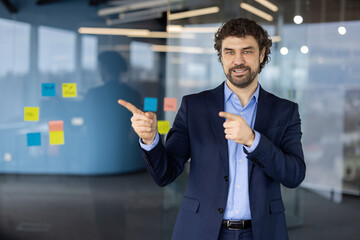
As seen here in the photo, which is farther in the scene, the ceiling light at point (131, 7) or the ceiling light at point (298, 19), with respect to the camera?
the ceiling light at point (131, 7)

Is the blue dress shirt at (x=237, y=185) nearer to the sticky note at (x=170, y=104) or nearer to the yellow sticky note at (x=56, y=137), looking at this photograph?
the sticky note at (x=170, y=104)

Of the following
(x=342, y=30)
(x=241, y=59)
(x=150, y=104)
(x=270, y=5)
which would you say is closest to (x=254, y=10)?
(x=270, y=5)

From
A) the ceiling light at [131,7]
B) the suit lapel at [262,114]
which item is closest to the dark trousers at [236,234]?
the suit lapel at [262,114]

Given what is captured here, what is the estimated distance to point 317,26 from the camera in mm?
3672

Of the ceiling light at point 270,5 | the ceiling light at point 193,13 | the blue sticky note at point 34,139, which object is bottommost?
the blue sticky note at point 34,139

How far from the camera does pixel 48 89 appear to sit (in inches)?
143

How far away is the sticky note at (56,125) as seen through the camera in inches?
144

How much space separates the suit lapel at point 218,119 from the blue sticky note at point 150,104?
192 centimetres

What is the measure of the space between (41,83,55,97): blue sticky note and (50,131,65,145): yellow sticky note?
338 mm

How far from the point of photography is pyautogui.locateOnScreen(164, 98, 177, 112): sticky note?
3.48 m

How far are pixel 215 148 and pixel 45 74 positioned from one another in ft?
8.23

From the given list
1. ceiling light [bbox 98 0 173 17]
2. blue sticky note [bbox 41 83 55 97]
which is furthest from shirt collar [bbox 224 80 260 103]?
ceiling light [bbox 98 0 173 17]

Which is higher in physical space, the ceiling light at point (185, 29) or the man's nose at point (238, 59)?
the ceiling light at point (185, 29)

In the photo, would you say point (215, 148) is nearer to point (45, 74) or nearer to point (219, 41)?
point (219, 41)
